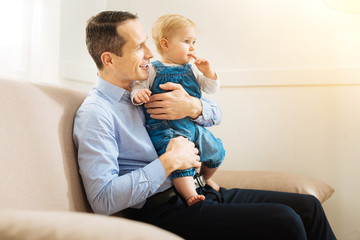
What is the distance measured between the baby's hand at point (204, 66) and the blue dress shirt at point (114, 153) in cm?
32

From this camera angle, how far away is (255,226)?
113cm

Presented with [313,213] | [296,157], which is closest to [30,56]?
[313,213]

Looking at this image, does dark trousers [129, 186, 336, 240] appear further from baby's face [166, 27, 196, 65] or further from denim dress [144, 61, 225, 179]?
baby's face [166, 27, 196, 65]

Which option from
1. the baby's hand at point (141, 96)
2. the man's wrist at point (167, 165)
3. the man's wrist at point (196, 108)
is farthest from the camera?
the man's wrist at point (196, 108)

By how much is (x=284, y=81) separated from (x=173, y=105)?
1.13m

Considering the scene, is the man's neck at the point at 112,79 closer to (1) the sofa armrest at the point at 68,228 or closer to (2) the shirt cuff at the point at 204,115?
(2) the shirt cuff at the point at 204,115

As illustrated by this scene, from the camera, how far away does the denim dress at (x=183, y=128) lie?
140 cm

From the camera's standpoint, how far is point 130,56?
1.37 m

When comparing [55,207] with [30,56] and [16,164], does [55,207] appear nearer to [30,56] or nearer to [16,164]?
[16,164]

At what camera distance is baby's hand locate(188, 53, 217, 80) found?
58.8 inches

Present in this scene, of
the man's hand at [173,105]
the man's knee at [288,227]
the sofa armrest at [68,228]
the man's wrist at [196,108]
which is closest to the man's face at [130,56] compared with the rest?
the man's hand at [173,105]

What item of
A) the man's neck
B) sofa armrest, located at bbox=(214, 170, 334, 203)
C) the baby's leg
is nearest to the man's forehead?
the man's neck

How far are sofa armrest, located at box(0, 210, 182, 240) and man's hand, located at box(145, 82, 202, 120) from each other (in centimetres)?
90

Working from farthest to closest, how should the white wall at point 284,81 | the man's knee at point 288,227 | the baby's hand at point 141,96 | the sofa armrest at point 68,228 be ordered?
1. the white wall at point 284,81
2. the baby's hand at point 141,96
3. the man's knee at point 288,227
4. the sofa armrest at point 68,228
